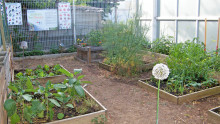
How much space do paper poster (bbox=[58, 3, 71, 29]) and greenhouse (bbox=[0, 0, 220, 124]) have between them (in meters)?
0.04

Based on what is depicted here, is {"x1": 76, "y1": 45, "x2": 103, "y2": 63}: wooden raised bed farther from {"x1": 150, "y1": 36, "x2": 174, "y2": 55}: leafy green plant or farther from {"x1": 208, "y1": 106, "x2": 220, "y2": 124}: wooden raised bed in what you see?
{"x1": 208, "y1": 106, "x2": 220, "y2": 124}: wooden raised bed

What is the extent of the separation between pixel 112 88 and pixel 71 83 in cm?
167

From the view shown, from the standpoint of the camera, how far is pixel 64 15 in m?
8.23

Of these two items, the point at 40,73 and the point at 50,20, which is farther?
the point at 50,20

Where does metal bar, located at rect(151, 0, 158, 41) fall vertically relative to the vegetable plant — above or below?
above

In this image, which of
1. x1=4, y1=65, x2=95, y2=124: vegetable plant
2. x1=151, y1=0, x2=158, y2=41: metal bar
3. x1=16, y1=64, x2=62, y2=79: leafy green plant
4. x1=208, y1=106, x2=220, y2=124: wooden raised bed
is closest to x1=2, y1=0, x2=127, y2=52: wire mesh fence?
x1=151, y1=0, x2=158, y2=41: metal bar

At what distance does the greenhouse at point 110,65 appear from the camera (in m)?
2.85

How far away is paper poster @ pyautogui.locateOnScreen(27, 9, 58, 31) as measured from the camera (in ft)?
25.3

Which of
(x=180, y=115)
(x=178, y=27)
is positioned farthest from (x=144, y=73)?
(x=178, y=27)

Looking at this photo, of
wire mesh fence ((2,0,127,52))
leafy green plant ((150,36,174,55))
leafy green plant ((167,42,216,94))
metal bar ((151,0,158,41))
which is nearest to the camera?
leafy green plant ((167,42,216,94))

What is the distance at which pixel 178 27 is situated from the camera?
7.16 meters

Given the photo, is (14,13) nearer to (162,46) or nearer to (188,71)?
(162,46)

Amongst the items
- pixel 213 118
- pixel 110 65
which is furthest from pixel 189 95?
pixel 110 65

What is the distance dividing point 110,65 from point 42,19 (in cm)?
375
